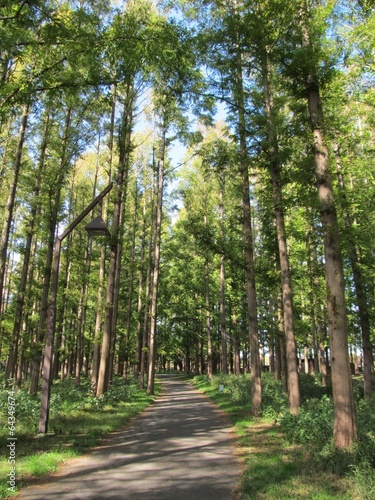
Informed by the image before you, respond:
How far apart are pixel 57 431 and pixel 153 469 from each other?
3521 millimetres

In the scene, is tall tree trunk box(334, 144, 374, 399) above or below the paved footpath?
above

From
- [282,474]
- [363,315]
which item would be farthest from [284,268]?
[363,315]

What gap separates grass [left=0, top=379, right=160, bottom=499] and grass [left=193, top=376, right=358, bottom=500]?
327 cm

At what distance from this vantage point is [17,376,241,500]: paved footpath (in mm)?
5074

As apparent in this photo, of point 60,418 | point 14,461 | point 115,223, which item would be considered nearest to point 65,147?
point 115,223

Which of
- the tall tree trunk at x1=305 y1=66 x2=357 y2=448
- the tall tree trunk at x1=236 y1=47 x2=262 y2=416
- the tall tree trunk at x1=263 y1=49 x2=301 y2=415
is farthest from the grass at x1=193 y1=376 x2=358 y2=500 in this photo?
the tall tree trunk at x1=236 y1=47 x2=262 y2=416

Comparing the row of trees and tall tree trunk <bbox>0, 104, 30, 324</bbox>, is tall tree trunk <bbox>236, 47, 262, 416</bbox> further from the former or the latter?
tall tree trunk <bbox>0, 104, 30, 324</bbox>

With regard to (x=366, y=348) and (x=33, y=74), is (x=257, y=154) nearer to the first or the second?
(x=33, y=74)

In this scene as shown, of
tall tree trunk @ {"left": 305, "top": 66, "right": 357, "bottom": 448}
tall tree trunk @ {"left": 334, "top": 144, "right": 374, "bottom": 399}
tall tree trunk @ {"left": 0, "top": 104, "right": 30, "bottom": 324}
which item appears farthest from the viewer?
tall tree trunk @ {"left": 334, "top": 144, "right": 374, "bottom": 399}

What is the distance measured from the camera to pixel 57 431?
8.57 m

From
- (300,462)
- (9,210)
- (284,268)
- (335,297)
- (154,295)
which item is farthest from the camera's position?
(154,295)

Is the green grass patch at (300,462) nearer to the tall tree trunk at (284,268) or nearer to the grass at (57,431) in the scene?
the tall tree trunk at (284,268)

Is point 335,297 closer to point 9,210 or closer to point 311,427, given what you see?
point 311,427

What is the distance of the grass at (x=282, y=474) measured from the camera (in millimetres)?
4637
